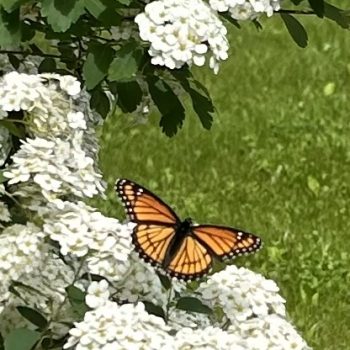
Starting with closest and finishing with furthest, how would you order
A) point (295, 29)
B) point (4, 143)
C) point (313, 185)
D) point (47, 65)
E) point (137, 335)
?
point (137, 335) < point (4, 143) < point (47, 65) < point (295, 29) < point (313, 185)

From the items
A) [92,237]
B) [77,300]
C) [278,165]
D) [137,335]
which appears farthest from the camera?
[278,165]

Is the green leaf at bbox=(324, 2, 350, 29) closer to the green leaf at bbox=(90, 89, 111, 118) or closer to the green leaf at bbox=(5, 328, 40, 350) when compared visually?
the green leaf at bbox=(90, 89, 111, 118)

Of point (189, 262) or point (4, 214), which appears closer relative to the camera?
point (4, 214)

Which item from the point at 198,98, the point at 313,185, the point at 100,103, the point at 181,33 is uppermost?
the point at 181,33

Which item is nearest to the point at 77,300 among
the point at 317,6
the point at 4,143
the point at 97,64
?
the point at 4,143

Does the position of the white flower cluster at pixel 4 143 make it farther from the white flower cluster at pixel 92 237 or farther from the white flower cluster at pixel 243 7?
the white flower cluster at pixel 243 7

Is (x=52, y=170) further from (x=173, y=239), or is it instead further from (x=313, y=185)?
(x=313, y=185)

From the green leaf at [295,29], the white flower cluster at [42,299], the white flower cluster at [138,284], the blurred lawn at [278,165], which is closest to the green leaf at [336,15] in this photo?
the green leaf at [295,29]
